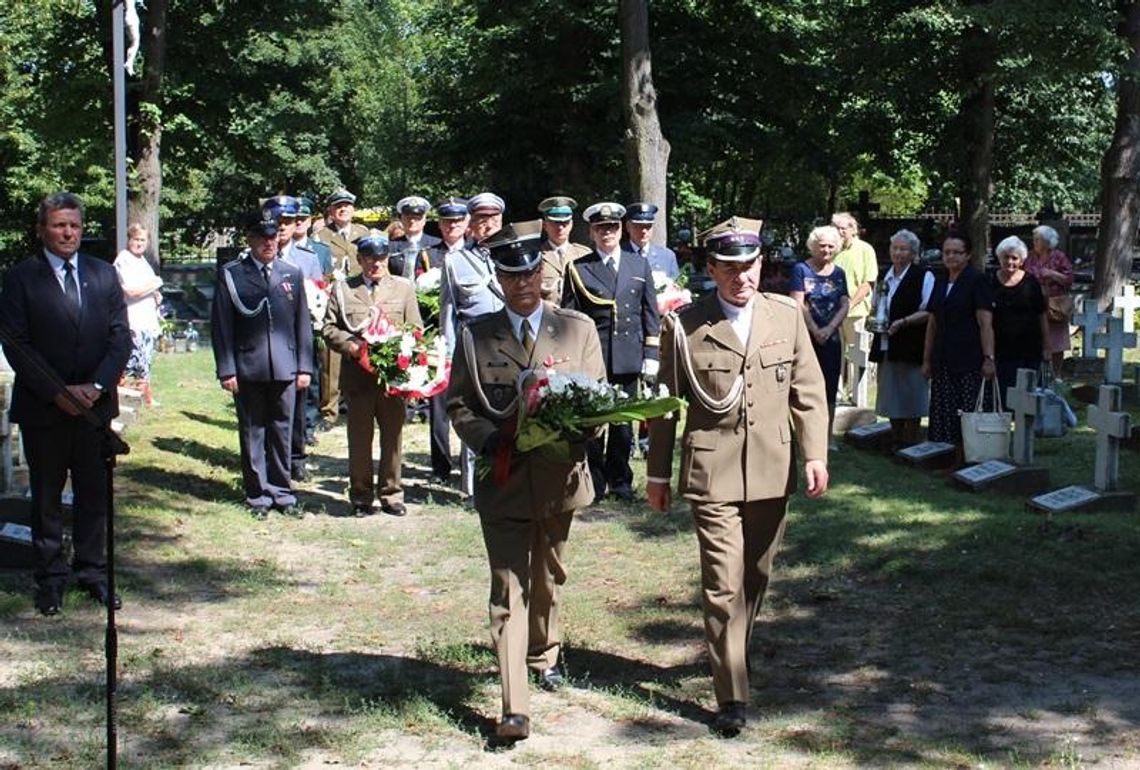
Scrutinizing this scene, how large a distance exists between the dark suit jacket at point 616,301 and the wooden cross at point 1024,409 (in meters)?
2.84

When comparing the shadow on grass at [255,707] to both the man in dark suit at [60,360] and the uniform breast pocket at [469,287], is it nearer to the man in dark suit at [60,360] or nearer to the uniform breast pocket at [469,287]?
the man in dark suit at [60,360]

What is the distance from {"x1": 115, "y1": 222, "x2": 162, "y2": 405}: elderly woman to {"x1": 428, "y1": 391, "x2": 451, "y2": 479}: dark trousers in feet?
14.1

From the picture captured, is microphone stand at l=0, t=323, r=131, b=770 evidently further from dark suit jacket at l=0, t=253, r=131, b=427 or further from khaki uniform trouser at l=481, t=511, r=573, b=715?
dark suit jacket at l=0, t=253, r=131, b=427

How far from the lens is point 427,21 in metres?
40.8

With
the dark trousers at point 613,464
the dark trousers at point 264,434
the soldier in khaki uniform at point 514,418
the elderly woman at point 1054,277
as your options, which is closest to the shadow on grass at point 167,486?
the dark trousers at point 264,434

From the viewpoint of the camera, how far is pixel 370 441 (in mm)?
10914

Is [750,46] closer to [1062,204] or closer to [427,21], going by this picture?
[427,21]

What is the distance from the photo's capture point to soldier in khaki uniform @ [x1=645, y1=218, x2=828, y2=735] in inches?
247

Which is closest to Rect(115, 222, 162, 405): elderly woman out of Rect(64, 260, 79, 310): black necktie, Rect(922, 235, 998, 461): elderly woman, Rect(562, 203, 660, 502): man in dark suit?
Rect(562, 203, 660, 502): man in dark suit

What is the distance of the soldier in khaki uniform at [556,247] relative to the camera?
35.7ft

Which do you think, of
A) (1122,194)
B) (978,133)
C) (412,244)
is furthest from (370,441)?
(978,133)

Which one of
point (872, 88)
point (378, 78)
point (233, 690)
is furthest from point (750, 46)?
point (233, 690)

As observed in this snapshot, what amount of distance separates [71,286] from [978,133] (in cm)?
2742

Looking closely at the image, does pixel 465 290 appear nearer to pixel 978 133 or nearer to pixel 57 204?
pixel 57 204
